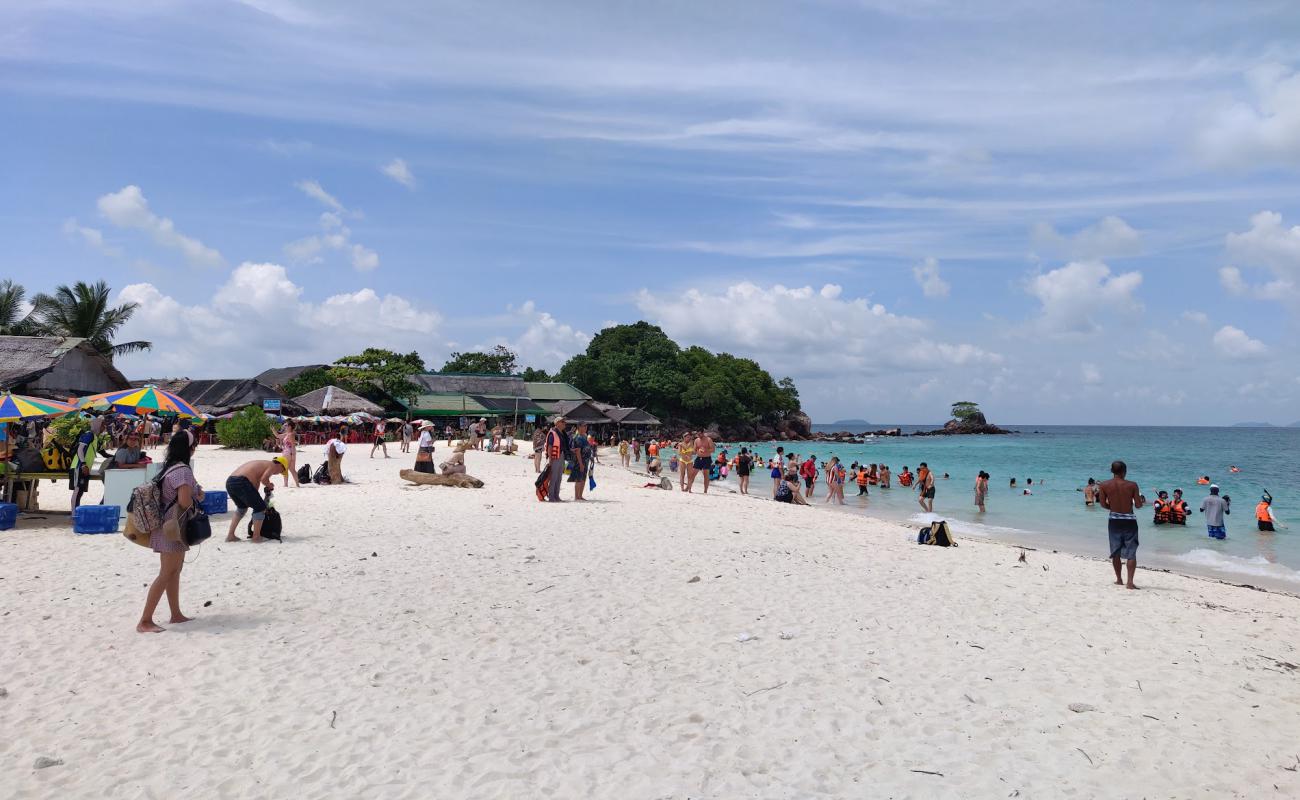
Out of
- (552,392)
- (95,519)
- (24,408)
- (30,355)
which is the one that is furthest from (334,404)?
(95,519)

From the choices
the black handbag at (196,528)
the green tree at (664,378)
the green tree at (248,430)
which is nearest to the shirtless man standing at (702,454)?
the black handbag at (196,528)

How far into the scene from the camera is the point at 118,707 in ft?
14.3

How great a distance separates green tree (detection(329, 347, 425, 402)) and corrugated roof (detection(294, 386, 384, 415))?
351 inches

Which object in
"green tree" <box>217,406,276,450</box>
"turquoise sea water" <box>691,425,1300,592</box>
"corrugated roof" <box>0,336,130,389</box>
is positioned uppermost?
"corrugated roof" <box>0,336,130,389</box>

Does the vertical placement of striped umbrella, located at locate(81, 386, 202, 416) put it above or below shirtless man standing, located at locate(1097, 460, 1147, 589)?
above

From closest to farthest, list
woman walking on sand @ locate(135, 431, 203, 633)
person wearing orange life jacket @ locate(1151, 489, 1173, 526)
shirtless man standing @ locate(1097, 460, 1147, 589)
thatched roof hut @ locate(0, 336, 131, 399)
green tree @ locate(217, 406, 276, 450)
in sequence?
woman walking on sand @ locate(135, 431, 203, 633) → shirtless man standing @ locate(1097, 460, 1147, 589) → person wearing orange life jacket @ locate(1151, 489, 1173, 526) → thatched roof hut @ locate(0, 336, 131, 399) → green tree @ locate(217, 406, 276, 450)

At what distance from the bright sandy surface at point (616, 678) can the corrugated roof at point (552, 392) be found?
4651cm

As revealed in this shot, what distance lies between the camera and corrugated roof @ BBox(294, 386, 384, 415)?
3422 centimetres

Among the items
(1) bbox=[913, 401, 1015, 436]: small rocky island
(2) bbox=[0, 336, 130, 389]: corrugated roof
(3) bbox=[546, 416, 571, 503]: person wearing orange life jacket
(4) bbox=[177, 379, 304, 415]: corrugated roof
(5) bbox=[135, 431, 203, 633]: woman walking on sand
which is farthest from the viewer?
(1) bbox=[913, 401, 1015, 436]: small rocky island

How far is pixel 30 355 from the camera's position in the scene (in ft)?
66.5

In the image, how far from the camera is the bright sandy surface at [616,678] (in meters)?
3.96

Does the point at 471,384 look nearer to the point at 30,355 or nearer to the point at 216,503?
the point at 30,355

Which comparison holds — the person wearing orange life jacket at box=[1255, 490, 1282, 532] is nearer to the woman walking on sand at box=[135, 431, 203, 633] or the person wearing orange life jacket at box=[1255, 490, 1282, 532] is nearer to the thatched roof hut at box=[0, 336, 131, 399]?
the woman walking on sand at box=[135, 431, 203, 633]


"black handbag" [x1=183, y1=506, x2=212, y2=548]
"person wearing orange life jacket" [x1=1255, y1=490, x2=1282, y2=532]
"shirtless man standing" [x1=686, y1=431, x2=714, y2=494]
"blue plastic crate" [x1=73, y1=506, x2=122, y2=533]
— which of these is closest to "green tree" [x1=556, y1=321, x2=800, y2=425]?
"shirtless man standing" [x1=686, y1=431, x2=714, y2=494]
